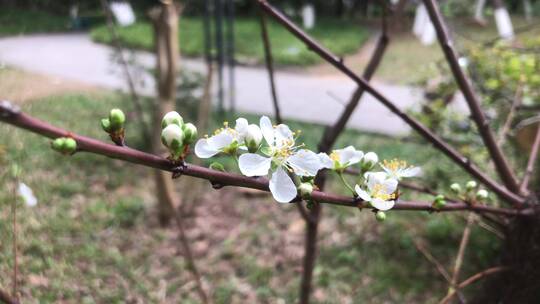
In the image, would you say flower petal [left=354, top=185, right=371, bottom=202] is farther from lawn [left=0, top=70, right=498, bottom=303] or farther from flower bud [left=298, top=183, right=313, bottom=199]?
lawn [left=0, top=70, right=498, bottom=303]

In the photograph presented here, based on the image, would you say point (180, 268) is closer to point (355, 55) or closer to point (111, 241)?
→ point (111, 241)

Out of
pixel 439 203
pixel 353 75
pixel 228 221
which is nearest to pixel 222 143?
pixel 439 203

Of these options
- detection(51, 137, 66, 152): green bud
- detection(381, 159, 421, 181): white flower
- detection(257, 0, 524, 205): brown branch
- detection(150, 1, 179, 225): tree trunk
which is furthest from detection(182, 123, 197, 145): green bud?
detection(150, 1, 179, 225): tree trunk

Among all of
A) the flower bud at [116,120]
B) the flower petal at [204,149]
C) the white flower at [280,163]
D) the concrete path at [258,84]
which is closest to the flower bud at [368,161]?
the white flower at [280,163]

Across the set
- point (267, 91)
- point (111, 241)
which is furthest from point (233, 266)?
point (267, 91)

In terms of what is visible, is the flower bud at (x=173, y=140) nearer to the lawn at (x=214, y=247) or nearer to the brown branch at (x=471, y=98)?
the brown branch at (x=471, y=98)

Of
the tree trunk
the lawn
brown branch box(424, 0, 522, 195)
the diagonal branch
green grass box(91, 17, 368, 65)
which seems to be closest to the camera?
the diagonal branch
